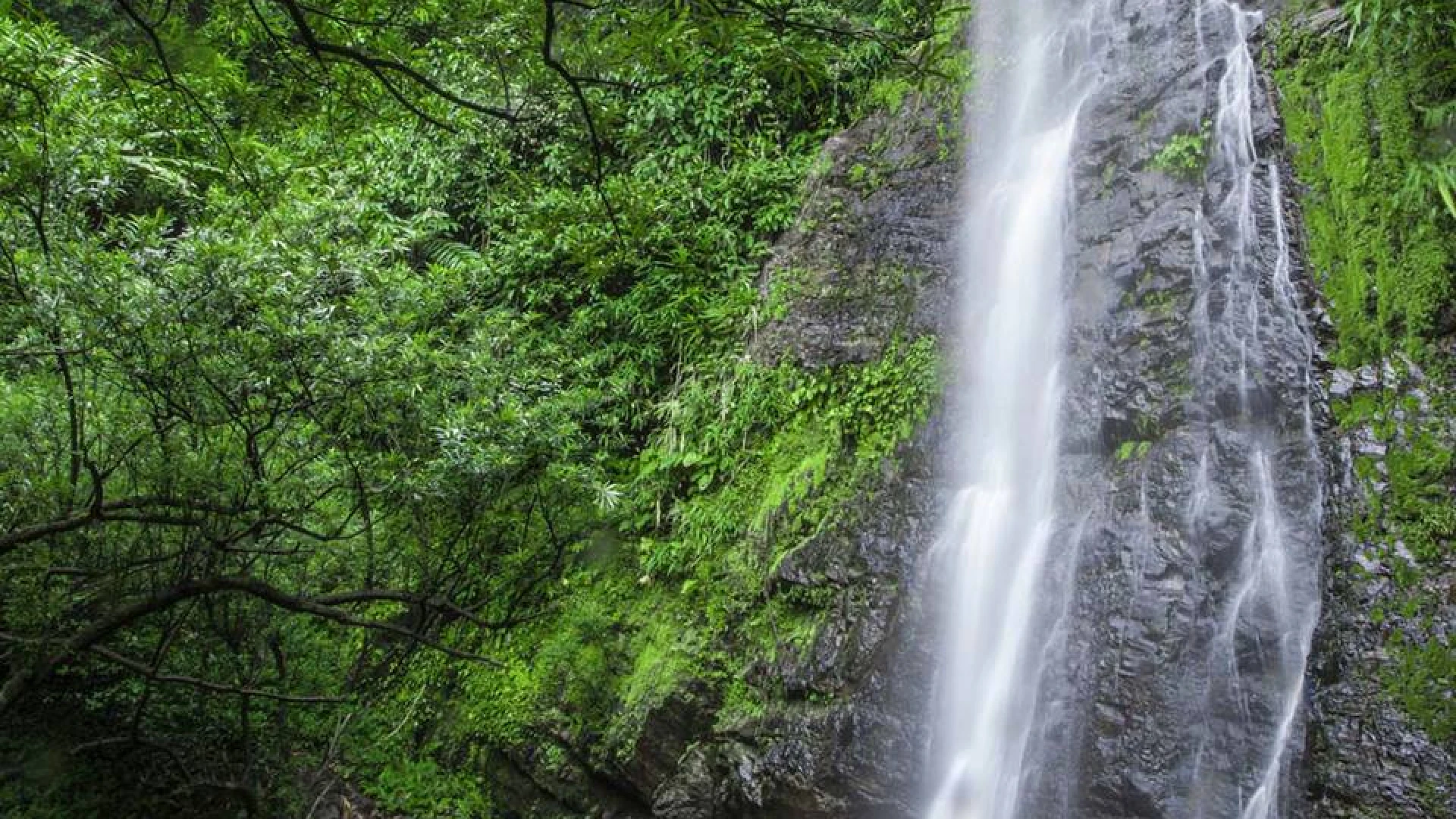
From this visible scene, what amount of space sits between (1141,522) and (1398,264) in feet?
6.45

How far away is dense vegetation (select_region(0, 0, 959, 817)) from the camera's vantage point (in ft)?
8.52

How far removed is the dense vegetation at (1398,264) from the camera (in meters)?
4.29

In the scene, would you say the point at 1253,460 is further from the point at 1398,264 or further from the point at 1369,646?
the point at 1398,264

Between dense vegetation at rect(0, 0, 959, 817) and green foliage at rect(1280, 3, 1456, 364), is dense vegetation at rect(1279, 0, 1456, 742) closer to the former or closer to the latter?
green foliage at rect(1280, 3, 1456, 364)

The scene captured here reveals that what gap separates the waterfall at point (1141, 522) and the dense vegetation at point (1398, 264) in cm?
26

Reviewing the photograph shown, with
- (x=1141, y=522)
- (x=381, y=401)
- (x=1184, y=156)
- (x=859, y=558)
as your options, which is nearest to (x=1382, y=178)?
(x=1184, y=156)

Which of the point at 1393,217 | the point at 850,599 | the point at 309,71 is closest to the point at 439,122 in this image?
the point at 309,71

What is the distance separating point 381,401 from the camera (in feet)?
16.8

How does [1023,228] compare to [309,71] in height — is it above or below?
above

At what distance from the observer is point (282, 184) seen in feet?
19.5

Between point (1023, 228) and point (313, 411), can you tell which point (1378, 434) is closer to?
point (1023, 228)

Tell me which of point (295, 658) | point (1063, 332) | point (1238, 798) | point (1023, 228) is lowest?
point (295, 658)

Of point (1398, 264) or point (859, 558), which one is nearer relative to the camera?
point (1398, 264)

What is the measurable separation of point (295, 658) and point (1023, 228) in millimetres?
5864
